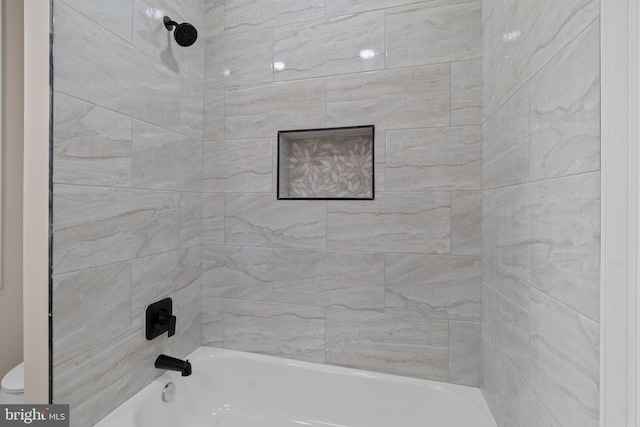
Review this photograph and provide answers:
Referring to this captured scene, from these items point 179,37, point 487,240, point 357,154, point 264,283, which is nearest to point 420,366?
point 487,240

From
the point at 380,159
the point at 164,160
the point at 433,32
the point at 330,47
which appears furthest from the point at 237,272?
the point at 433,32

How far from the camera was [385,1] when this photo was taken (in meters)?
1.53

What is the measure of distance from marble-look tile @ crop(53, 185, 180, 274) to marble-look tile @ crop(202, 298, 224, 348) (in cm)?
42

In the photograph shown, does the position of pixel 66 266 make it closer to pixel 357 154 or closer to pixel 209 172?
pixel 209 172

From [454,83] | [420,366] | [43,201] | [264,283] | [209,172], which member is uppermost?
[454,83]

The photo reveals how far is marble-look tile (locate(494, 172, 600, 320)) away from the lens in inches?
23.6

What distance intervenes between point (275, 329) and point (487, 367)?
999 mm

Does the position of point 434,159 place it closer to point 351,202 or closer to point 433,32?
point 351,202

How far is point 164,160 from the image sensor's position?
1.50 m

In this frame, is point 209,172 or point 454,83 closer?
point 454,83

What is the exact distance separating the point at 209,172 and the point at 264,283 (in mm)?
688

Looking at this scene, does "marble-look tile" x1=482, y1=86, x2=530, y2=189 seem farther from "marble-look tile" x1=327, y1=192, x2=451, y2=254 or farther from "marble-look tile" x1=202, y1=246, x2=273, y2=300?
"marble-look tile" x1=202, y1=246, x2=273, y2=300

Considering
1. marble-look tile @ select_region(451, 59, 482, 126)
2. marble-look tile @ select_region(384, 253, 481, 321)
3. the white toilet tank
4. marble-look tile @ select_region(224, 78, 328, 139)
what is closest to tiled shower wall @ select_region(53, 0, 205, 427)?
marble-look tile @ select_region(224, 78, 328, 139)

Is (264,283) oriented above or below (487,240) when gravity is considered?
below
